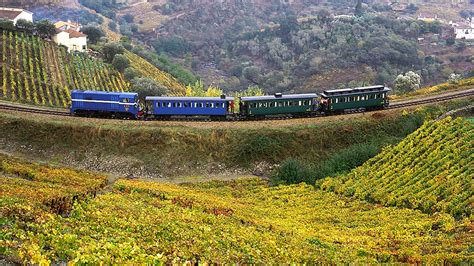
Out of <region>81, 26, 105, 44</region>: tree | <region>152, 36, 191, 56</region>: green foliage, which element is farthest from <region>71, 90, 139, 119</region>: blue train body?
<region>152, 36, 191, 56</region>: green foliage

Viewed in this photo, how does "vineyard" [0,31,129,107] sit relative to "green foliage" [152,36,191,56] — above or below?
above

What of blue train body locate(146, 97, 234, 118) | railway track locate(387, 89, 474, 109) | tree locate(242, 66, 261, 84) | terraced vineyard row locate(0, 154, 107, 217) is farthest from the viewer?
tree locate(242, 66, 261, 84)

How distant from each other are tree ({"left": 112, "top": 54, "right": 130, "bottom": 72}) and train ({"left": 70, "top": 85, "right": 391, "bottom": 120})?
4711 cm

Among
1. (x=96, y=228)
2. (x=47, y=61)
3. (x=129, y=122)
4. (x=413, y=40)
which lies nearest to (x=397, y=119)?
(x=129, y=122)

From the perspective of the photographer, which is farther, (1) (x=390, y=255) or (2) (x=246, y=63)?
(2) (x=246, y=63)

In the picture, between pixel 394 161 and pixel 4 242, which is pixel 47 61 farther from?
pixel 4 242

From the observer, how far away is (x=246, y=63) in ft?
559

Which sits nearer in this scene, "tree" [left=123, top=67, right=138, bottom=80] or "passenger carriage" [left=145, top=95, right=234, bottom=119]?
"passenger carriage" [left=145, top=95, right=234, bottom=119]

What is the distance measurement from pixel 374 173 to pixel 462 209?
11.1 m

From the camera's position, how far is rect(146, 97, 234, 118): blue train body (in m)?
49.6

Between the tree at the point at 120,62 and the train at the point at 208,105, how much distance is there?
47114 mm

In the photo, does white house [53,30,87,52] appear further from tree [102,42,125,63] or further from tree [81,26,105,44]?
tree [81,26,105,44]

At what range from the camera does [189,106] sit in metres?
49.8

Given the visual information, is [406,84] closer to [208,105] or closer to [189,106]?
[208,105]
